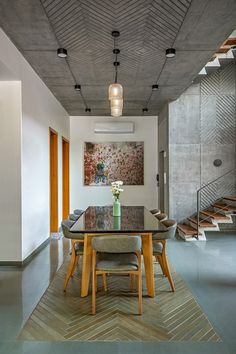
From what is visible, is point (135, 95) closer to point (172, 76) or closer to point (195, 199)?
point (172, 76)

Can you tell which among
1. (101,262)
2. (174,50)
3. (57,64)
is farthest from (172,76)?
(101,262)

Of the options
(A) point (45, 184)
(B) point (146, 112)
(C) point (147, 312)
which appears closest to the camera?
(C) point (147, 312)

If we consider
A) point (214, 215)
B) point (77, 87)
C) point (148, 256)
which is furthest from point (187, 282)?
point (77, 87)

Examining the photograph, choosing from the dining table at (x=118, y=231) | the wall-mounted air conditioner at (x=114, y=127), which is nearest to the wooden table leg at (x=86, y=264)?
the dining table at (x=118, y=231)

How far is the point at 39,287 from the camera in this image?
380 cm

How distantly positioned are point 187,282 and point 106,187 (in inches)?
221

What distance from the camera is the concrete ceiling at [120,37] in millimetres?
3379

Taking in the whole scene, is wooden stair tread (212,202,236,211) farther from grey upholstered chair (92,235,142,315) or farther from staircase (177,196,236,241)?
grey upholstered chair (92,235,142,315)

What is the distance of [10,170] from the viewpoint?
4.64 metres

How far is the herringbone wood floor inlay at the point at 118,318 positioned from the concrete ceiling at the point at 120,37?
3193 millimetres

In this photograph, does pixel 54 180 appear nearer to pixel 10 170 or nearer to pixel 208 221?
pixel 10 170

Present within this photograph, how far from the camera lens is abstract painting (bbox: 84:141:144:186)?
30.6 ft

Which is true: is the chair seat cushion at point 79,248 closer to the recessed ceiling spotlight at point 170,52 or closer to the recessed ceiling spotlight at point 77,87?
the recessed ceiling spotlight at point 170,52

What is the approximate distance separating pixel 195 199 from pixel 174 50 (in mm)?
3974
